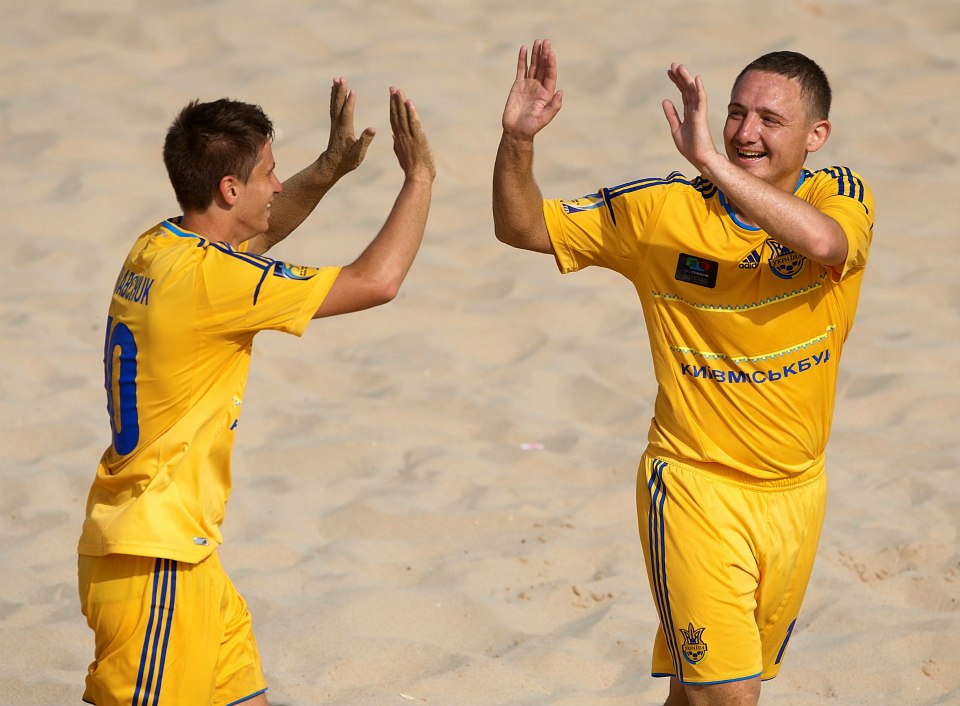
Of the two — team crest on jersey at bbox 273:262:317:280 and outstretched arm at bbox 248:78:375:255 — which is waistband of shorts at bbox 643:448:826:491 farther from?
outstretched arm at bbox 248:78:375:255

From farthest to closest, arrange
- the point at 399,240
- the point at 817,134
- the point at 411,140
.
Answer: the point at 817,134 → the point at 411,140 → the point at 399,240

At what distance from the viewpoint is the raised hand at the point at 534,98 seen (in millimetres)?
3613

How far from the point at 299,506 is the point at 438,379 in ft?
3.96

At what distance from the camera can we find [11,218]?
7.37 metres

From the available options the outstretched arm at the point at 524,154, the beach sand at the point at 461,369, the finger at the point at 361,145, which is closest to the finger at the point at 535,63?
the outstretched arm at the point at 524,154

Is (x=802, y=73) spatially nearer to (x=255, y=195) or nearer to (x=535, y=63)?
(x=535, y=63)

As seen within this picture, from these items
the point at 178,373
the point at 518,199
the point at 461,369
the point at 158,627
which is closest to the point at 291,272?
the point at 178,373

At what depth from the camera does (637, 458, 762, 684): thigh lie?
3.50m

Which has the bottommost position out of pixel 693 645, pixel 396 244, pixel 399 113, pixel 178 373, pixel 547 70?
pixel 693 645

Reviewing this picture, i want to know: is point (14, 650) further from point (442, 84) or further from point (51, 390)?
point (442, 84)

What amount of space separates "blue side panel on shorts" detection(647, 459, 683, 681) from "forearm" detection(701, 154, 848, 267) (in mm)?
754

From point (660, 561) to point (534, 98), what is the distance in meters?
1.32

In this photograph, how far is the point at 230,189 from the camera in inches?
129

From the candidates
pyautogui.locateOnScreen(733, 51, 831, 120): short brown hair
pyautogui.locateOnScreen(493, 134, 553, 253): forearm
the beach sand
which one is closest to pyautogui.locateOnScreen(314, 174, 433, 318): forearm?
pyautogui.locateOnScreen(493, 134, 553, 253): forearm
